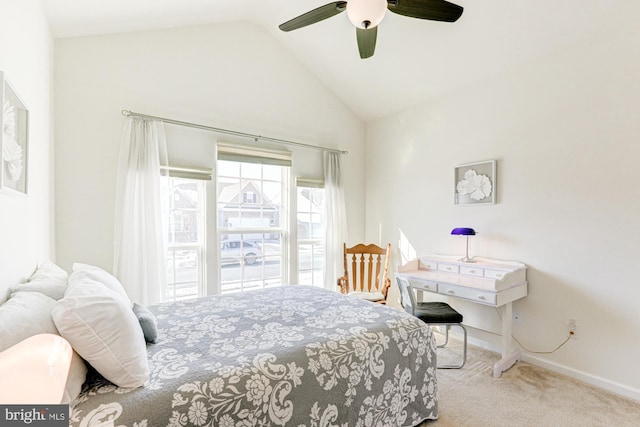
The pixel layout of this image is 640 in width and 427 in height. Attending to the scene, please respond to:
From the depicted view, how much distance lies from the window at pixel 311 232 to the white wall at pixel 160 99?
0.82 feet

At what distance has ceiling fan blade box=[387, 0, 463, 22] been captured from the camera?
183 cm

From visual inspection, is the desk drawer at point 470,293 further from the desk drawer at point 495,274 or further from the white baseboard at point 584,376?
the white baseboard at point 584,376

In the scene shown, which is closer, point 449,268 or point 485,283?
point 485,283

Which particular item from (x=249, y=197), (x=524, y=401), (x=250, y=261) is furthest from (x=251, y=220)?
(x=524, y=401)

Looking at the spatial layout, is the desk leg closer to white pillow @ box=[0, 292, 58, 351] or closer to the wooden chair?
the wooden chair

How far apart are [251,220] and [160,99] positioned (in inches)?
61.1

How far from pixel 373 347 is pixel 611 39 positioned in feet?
9.49

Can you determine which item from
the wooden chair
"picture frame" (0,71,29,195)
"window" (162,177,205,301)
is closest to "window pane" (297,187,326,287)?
the wooden chair

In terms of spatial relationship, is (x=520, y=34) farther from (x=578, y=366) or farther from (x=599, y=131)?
(x=578, y=366)

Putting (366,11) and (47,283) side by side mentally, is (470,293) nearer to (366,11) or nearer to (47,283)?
(366,11)

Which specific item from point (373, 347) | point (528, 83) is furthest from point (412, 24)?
point (373, 347)

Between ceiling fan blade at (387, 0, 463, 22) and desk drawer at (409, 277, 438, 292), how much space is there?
7.17 ft

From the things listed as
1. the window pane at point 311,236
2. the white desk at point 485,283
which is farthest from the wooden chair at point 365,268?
the white desk at point 485,283

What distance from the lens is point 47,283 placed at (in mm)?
1675
